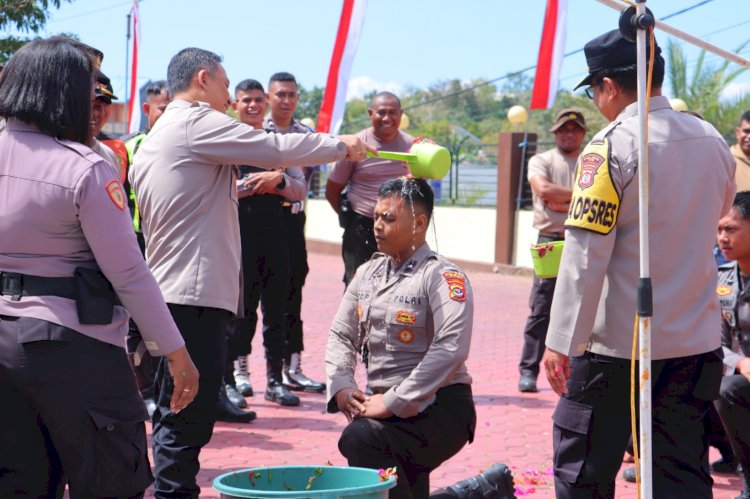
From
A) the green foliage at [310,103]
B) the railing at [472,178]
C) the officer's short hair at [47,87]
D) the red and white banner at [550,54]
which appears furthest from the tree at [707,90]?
the green foliage at [310,103]

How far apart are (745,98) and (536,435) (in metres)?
18.3

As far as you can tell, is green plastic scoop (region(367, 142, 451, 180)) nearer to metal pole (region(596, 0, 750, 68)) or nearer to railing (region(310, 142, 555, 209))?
metal pole (region(596, 0, 750, 68))

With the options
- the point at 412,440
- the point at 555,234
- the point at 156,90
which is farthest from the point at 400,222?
the point at 555,234

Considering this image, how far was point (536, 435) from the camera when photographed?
21.4 feet

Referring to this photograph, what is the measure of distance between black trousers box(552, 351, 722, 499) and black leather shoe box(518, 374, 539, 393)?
4.16m

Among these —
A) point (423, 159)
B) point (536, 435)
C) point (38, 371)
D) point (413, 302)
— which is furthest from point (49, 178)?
point (536, 435)

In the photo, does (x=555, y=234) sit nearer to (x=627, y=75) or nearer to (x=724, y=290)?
(x=724, y=290)

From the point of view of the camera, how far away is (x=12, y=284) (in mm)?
3025

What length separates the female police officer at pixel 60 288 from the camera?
2.99 metres

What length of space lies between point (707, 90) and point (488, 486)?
70.4 feet

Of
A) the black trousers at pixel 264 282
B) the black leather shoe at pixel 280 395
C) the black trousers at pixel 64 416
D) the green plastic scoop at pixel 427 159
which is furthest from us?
the black leather shoe at pixel 280 395

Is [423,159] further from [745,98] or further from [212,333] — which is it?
[745,98]

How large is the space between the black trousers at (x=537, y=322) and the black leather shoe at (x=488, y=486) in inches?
127

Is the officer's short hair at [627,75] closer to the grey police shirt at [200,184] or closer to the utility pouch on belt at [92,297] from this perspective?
the grey police shirt at [200,184]
